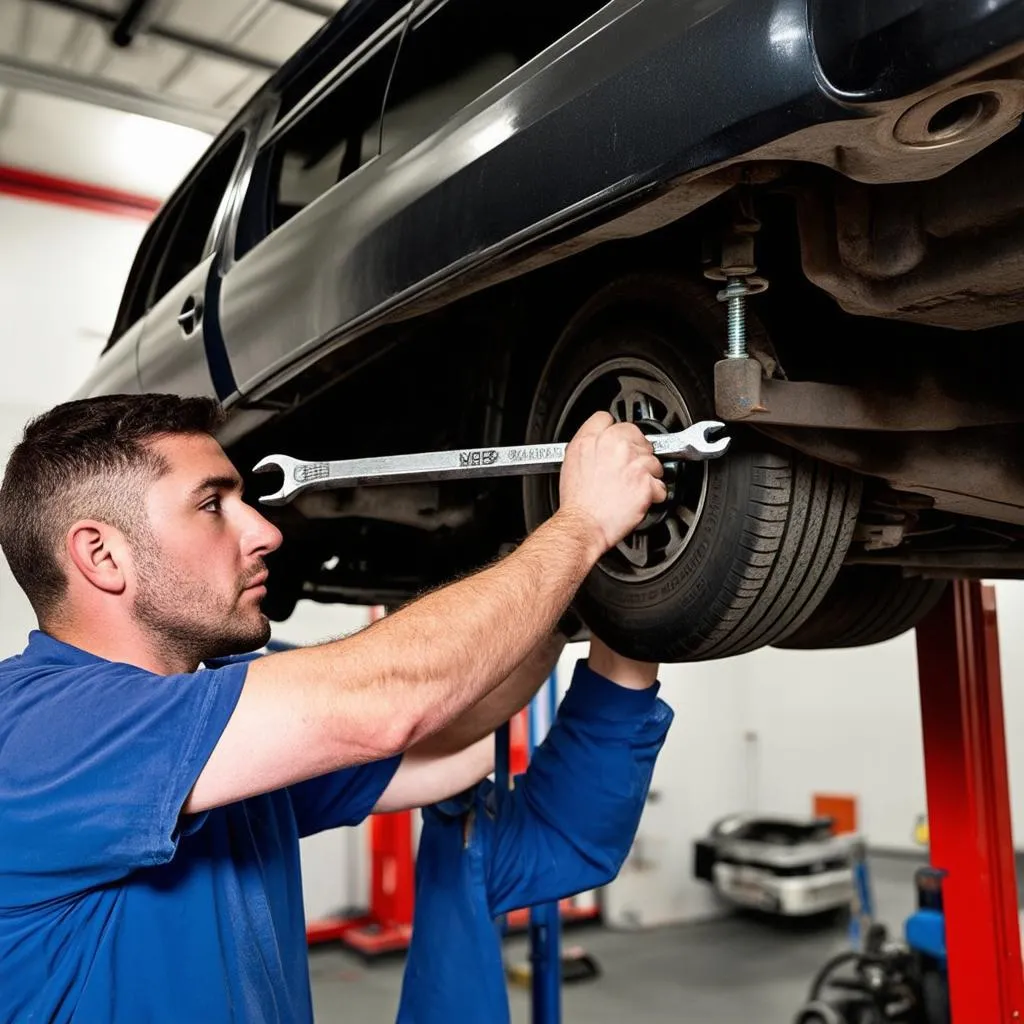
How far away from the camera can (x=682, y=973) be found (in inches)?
214

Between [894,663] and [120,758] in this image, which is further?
[894,663]

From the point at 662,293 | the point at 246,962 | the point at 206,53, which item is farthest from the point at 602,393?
the point at 206,53

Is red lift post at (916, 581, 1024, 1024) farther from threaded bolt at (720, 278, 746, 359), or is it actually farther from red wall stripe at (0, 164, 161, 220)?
red wall stripe at (0, 164, 161, 220)

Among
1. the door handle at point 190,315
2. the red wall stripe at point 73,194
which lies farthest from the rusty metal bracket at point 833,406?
the red wall stripe at point 73,194

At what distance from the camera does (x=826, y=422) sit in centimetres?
110

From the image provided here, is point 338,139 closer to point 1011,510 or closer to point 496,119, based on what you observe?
point 496,119

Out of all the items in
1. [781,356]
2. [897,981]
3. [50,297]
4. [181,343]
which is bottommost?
[897,981]

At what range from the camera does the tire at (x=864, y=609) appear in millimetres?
1840

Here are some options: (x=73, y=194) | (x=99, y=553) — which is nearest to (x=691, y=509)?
(x=99, y=553)

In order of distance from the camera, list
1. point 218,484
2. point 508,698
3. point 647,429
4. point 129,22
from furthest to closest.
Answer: point 129,22
point 508,698
point 218,484
point 647,429

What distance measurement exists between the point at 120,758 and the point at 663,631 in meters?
0.60

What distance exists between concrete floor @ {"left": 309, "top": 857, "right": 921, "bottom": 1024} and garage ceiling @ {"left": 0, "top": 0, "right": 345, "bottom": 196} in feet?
13.6

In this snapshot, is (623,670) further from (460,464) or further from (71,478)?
(71,478)

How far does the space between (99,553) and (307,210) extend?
605mm
